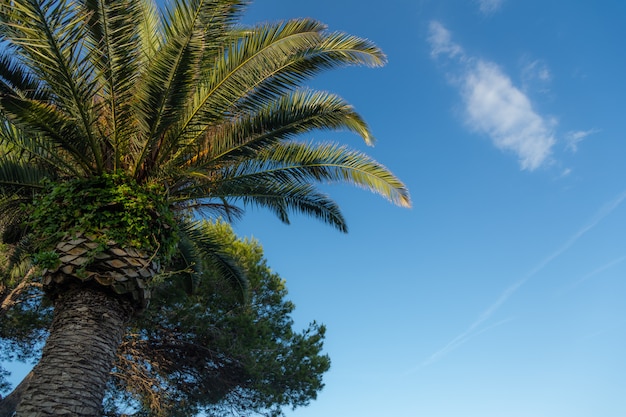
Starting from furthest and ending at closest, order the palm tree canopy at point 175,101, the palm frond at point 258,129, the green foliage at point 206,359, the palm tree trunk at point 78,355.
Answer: the green foliage at point 206,359 → the palm frond at point 258,129 → the palm tree canopy at point 175,101 → the palm tree trunk at point 78,355

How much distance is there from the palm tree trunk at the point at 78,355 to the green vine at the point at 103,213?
71cm

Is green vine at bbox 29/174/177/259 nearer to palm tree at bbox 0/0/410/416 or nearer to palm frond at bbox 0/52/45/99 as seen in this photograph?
palm tree at bbox 0/0/410/416

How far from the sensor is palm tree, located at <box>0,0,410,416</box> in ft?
18.2

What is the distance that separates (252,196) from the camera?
26.5 feet

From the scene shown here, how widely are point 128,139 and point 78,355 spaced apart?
9.50 feet

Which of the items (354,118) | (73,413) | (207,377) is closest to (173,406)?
(207,377)

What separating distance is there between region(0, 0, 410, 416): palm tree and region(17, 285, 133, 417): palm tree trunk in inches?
0.5

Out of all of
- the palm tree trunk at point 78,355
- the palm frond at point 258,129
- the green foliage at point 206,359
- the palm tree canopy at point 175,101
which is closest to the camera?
the palm tree trunk at point 78,355

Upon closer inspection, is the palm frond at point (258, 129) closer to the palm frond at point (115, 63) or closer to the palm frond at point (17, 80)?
the palm frond at point (115, 63)

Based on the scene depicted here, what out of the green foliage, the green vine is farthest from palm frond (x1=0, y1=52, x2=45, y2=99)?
the green foliage

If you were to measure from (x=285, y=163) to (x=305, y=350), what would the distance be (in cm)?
812

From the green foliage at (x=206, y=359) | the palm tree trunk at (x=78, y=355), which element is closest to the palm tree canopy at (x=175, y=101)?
the palm tree trunk at (x=78, y=355)

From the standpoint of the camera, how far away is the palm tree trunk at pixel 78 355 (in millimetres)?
5062

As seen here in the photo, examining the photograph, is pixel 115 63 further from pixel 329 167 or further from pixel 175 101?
pixel 329 167
